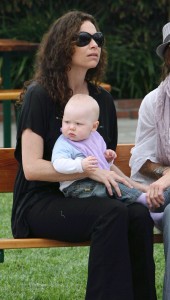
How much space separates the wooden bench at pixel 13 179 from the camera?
4688 millimetres

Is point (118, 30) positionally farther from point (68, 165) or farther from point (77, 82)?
point (68, 165)

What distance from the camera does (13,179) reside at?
17.1 feet

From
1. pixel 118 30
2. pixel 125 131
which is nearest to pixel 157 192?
pixel 125 131

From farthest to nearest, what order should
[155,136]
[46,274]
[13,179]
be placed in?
[46,274] < [13,179] < [155,136]

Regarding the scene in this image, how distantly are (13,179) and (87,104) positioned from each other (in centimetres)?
79

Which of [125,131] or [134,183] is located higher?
[134,183]

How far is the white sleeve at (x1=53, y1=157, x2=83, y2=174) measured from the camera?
14.7 ft

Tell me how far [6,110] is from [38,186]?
16.0 feet

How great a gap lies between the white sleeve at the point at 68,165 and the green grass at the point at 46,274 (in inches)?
44.5

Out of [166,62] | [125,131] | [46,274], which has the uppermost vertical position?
[166,62]

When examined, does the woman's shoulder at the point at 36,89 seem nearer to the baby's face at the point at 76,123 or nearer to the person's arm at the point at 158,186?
the baby's face at the point at 76,123

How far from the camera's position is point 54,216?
4625mm

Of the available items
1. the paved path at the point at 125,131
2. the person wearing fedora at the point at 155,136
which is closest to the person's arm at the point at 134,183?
the person wearing fedora at the point at 155,136

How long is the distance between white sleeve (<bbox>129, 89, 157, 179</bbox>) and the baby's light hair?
0.45 m
